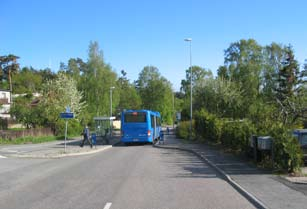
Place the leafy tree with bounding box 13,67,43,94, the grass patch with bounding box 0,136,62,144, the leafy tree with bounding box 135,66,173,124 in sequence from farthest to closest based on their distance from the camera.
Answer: the leafy tree with bounding box 13,67,43,94 < the leafy tree with bounding box 135,66,173,124 < the grass patch with bounding box 0,136,62,144

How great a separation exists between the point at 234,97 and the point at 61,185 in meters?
39.2

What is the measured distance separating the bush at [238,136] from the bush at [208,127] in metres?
3.05

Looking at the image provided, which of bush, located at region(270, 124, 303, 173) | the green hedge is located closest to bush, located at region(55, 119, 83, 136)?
the green hedge

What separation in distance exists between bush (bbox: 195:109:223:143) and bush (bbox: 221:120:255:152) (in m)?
3.05

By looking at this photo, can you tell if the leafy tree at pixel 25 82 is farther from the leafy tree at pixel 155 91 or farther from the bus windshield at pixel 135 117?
the bus windshield at pixel 135 117

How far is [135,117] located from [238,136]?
15.0m

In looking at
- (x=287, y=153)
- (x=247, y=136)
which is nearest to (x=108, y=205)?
(x=287, y=153)

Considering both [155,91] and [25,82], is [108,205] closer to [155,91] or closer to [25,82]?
[155,91]

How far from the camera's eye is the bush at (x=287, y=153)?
13641 millimetres

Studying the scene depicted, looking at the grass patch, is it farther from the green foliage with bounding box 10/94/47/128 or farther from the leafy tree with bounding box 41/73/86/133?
the leafy tree with bounding box 41/73/86/133

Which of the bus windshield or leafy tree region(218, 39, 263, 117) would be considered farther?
leafy tree region(218, 39, 263, 117)

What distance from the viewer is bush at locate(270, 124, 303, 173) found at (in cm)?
1364

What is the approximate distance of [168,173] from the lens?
15.0m

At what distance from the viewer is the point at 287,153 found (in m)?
13.7
